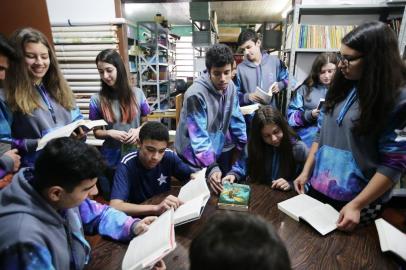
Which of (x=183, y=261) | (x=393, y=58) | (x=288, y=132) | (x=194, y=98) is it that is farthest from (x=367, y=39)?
(x=183, y=261)

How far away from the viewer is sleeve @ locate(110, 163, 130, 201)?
4.69 feet

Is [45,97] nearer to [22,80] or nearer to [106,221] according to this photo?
[22,80]

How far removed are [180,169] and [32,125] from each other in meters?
0.97

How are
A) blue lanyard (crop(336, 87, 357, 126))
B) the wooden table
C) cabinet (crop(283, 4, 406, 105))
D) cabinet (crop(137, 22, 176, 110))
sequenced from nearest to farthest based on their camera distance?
the wooden table → blue lanyard (crop(336, 87, 357, 126)) → cabinet (crop(283, 4, 406, 105)) → cabinet (crop(137, 22, 176, 110))

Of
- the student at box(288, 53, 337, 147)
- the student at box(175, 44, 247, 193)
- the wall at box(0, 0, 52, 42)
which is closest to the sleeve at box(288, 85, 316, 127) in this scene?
the student at box(288, 53, 337, 147)

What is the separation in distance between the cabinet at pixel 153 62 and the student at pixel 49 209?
13.9 feet

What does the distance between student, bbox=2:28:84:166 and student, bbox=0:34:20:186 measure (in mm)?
48

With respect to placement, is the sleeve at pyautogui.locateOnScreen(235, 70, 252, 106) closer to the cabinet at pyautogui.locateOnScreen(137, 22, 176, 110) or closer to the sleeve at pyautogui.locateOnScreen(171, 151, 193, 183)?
the sleeve at pyautogui.locateOnScreen(171, 151, 193, 183)

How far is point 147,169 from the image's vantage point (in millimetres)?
1600

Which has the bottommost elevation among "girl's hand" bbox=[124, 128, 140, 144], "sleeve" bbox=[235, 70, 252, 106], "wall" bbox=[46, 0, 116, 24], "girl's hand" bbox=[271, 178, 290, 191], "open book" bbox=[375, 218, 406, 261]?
"girl's hand" bbox=[271, 178, 290, 191]

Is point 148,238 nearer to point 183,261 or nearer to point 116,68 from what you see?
point 183,261

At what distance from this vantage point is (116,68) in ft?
6.59

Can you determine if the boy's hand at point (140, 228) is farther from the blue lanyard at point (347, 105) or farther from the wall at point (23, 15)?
the wall at point (23, 15)

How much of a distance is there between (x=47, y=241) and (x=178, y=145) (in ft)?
3.83
